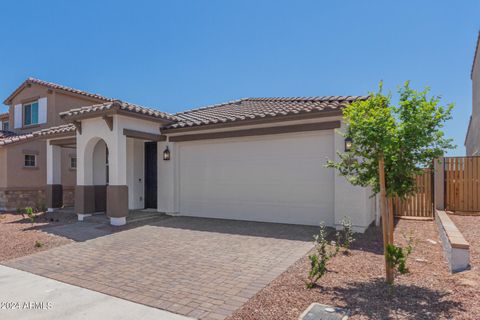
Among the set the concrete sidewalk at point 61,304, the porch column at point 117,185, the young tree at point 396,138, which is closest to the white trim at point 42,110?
the porch column at point 117,185

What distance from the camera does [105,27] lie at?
13344 millimetres

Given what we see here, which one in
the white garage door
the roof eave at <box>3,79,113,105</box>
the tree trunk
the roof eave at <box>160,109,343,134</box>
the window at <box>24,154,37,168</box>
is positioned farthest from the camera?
the roof eave at <box>3,79,113,105</box>

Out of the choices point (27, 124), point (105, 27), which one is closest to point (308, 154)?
point (105, 27)

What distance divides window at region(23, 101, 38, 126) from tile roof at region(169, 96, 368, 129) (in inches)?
428

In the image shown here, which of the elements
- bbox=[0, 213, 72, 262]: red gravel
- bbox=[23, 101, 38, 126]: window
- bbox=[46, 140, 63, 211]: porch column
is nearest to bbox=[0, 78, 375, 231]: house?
bbox=[46, 140, 63, 211]: porch column

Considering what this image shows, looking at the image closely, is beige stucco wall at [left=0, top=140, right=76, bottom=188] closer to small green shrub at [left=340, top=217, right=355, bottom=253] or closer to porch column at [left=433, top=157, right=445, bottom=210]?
small green shrub at [left=340, top=217, right=355, bottom=253]

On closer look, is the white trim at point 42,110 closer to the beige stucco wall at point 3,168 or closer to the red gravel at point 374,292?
the beige stucco wall at point 3,168

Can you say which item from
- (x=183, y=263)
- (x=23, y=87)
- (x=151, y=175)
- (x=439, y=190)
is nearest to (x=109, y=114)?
(x=151, y=175)

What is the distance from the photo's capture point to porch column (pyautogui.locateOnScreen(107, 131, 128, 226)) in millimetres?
9570

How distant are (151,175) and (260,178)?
5.32 metres

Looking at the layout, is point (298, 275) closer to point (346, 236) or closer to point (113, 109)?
point (346, 236)

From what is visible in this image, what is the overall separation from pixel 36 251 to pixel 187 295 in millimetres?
5053

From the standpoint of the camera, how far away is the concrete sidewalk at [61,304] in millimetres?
3838

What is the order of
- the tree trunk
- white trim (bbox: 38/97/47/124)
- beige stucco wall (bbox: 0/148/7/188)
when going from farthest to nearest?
white trim (bbox: 38/97/47/124) → beige stucco wall (bbox: 0/148/7/188) → the tree trunk
